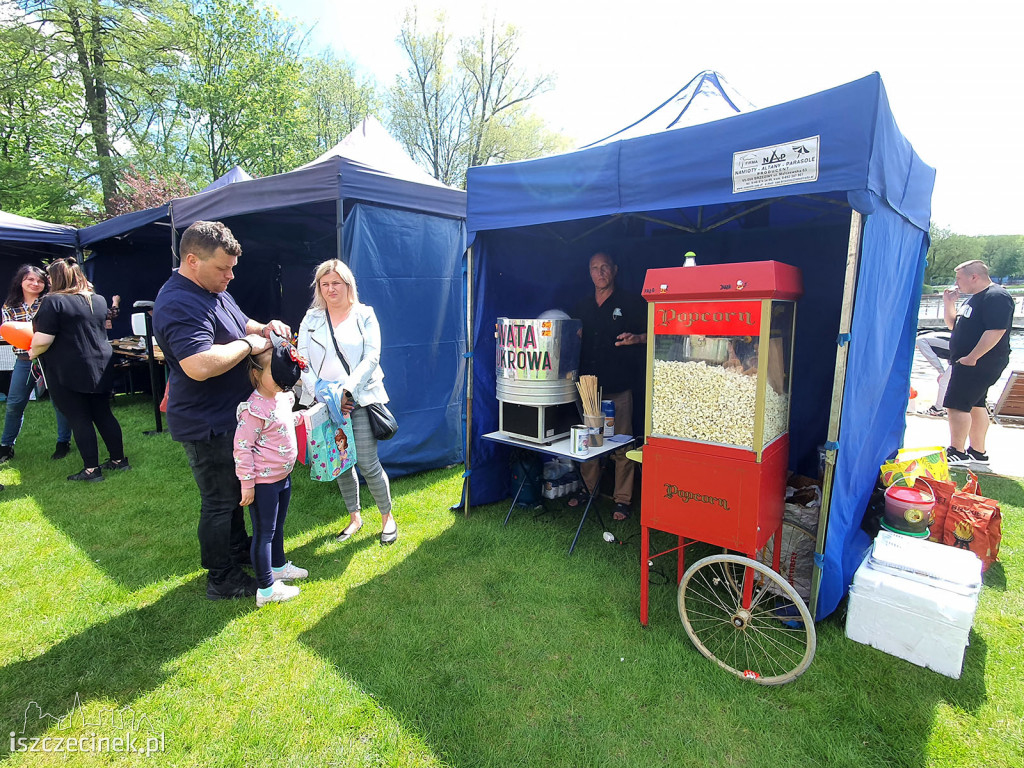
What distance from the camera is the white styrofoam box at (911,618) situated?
6.66ft

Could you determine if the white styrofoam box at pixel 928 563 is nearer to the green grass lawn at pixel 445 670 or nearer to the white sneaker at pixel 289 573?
the green grass lawn at pixel 445 670

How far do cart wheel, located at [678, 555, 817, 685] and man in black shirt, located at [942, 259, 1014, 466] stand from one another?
323 cm

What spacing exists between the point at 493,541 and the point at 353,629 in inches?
42.0

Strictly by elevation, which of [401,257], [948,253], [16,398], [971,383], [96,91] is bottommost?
[16,398]

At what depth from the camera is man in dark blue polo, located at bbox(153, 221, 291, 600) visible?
2.16 metres

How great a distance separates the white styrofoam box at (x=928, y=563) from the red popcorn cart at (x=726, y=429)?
460 millimetres

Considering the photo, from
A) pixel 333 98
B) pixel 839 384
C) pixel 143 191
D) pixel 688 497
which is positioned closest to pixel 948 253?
pixel 333 98

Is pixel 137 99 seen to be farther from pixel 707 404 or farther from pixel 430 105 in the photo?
pixel 707 404

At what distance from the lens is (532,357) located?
3115 millimetres

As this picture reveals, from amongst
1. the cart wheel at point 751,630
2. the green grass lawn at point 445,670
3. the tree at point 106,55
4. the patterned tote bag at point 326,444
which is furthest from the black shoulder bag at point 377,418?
the tree at point 106,55

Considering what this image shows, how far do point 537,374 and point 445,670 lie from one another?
1.64 meters

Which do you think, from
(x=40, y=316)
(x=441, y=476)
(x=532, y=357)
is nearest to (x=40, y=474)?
(x=40, y=316)

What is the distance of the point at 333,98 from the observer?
→ 21.5 m

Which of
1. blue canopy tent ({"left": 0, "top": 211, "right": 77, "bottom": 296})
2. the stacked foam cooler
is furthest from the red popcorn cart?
blue canopy tent ({"left": 0, "top": 211, "right": 77, "bottom": 296})
